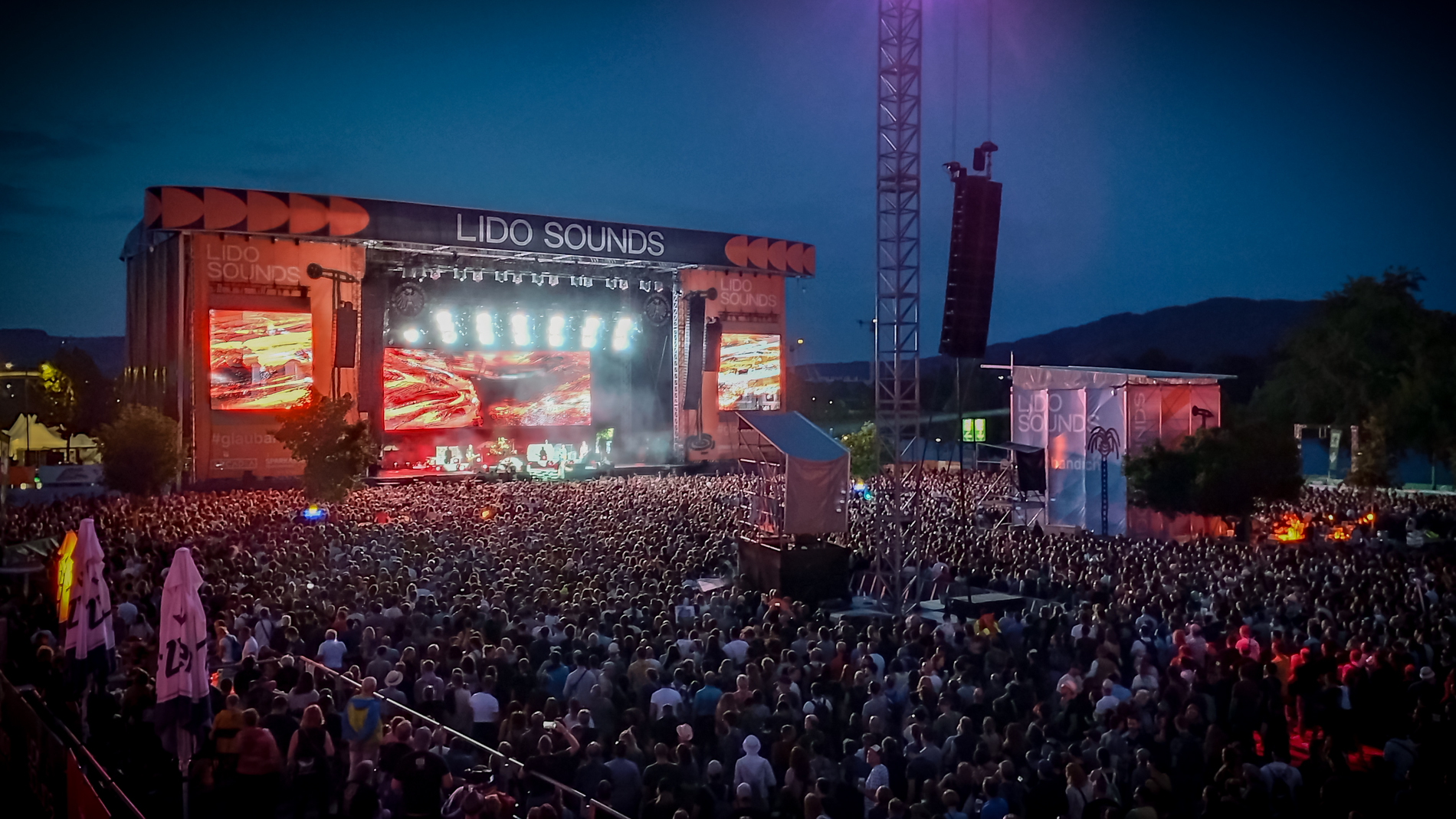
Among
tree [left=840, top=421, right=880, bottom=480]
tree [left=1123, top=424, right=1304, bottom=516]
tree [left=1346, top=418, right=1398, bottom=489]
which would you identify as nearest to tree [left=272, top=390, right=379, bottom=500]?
tree [left=840, top=421, right=880, bottom=480]

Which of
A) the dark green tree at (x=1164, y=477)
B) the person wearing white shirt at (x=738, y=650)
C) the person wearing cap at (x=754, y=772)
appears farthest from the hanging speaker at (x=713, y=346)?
the person wearing cap at (x=754, y=772)

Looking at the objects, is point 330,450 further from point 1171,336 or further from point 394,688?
point 1171,336

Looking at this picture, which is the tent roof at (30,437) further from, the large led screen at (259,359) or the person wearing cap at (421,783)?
the person wearing cap at (421,783)

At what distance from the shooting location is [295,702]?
6.54 m

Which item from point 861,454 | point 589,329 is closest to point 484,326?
point 589,329

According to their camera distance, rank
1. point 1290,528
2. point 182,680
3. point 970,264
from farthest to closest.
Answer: point 1290,528
point 970,264
point 182,680

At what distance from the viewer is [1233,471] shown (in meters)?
17.0

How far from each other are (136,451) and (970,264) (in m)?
19.7

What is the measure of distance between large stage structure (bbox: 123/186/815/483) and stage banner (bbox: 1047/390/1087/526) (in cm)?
1736

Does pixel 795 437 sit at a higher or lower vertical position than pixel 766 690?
higher

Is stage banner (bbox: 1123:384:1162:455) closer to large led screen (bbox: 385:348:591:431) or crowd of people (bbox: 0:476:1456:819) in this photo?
crowd of people (bbox: 0:476:1456:819)

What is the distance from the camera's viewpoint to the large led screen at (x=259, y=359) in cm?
2939

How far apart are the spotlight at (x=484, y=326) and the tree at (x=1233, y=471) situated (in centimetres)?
2335

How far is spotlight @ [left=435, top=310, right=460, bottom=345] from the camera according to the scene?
110 ft
